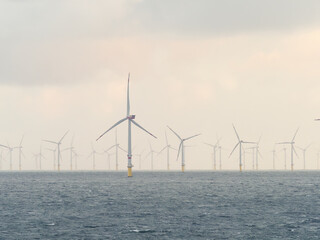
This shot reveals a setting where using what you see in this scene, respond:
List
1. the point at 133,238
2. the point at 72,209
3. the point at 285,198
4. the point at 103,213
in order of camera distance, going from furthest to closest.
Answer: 1. the point at 285,198
2. the point at 72,209
3. the point at 103,213
4. the point at 133,238

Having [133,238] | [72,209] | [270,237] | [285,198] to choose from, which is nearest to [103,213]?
[72,209]

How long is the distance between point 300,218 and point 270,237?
65.2 ft

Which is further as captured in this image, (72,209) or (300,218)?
(72,209)

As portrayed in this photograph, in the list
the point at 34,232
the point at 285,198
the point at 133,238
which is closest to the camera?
the point at 133,238

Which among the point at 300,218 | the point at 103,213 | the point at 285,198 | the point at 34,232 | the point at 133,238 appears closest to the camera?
the point at 133,238

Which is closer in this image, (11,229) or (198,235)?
(198,235)

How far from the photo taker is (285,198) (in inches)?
5005

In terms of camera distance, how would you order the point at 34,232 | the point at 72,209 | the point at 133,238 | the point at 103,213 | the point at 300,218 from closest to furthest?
the point at 133,238
the point at 34,232
the point at 300,218
the point at 103,213
the point at 72,209

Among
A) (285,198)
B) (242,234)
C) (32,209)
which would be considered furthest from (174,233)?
(285,198)

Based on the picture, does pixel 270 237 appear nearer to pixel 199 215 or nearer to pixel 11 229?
pixel 199 215

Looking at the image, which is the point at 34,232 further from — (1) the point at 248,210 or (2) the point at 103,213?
(1) the point at 248,210

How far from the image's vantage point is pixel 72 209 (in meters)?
105

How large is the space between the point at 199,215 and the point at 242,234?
20.8 meters

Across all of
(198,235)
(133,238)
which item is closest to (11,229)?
(133,238)
